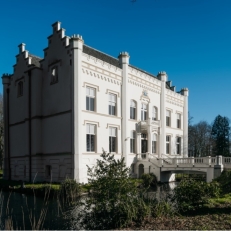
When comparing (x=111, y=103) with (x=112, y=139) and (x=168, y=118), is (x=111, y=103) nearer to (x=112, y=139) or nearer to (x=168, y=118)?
(x=112, y=139)

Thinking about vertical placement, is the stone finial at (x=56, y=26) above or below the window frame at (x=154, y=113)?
above

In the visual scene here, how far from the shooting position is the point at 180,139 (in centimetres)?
3675

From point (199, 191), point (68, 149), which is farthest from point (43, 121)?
point (199, 191)

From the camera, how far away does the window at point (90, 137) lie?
23938 millimetres

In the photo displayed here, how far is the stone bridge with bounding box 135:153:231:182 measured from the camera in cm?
2270

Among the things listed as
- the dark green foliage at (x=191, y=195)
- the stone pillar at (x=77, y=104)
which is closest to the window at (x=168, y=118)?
the stone pillar at (x=77, y=104)

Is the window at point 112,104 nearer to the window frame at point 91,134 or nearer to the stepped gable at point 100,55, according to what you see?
the window frame at point 91,134

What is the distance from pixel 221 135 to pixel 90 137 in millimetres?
44621

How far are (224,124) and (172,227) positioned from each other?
2325 inches

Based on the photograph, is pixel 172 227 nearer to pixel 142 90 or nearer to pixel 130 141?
pixel 130 141

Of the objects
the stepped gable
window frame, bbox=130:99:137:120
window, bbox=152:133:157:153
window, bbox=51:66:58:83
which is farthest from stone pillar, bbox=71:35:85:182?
window, bbox=152:133:157:153

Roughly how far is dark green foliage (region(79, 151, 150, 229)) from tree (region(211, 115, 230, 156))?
51.0 meters

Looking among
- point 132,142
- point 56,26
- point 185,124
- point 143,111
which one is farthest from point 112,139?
point 185,124

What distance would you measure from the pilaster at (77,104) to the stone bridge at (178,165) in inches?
330
